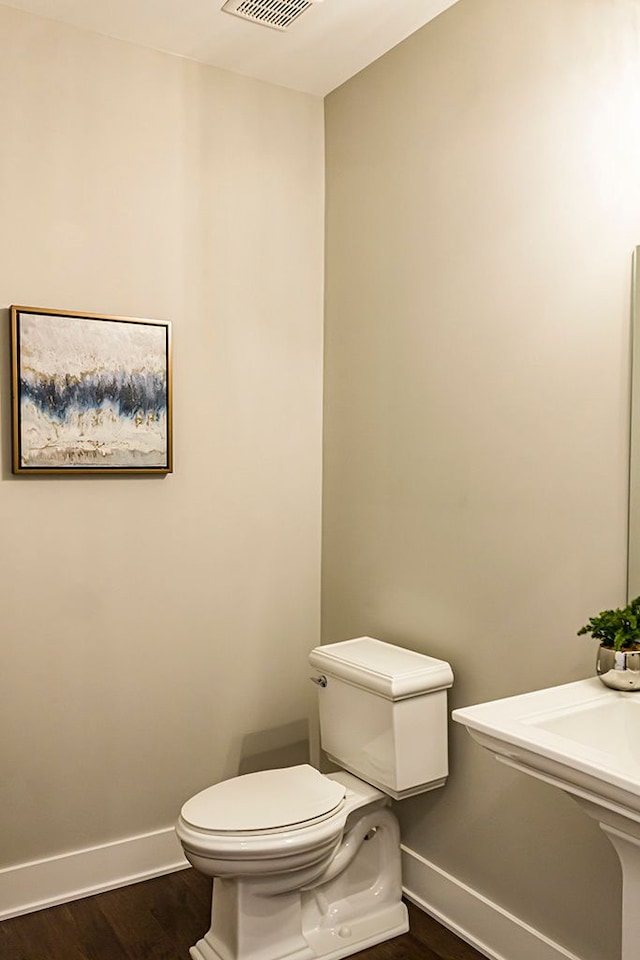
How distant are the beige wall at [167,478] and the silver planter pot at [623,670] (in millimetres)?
1403

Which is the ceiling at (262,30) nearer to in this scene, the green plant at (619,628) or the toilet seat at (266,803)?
the green plant at (619,628)

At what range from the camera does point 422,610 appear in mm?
2529

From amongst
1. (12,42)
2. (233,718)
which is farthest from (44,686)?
(12,42)

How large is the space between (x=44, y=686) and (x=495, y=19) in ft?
7.61

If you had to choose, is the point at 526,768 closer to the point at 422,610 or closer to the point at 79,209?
the point at 422,610

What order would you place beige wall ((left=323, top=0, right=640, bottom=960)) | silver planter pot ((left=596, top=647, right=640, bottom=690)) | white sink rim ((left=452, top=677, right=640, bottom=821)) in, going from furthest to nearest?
beige wall ((left=323, top=0, right=640, bottom=960)) → silver planter pot ((left=596, top=647, right=640, bottom=690)) → white sink rim ((left=452, top=677, right=640, bottom=821))

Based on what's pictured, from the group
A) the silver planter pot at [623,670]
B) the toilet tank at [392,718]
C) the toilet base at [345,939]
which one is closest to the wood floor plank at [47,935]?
the toilet base at [345,939]

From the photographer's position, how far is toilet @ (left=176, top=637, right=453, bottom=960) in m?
2.05

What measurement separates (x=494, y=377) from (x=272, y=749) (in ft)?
5.15

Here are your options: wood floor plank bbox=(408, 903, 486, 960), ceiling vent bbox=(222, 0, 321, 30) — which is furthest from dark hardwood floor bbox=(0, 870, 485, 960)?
ceiling vent bbox=(222, 0, 321, 30)

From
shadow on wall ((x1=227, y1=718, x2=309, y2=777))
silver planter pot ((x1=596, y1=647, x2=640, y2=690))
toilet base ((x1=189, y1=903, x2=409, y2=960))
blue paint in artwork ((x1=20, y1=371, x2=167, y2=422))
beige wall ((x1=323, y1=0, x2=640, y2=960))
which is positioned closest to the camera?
silver planter pot ((x1=596, y1=647, x2=640, y2=690))

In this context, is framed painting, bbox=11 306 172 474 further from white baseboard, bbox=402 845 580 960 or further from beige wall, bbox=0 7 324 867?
white baseboard, bbox=402 845 580 960

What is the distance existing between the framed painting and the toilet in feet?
2.94

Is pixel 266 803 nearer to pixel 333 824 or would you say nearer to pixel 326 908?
pixel 333 824
